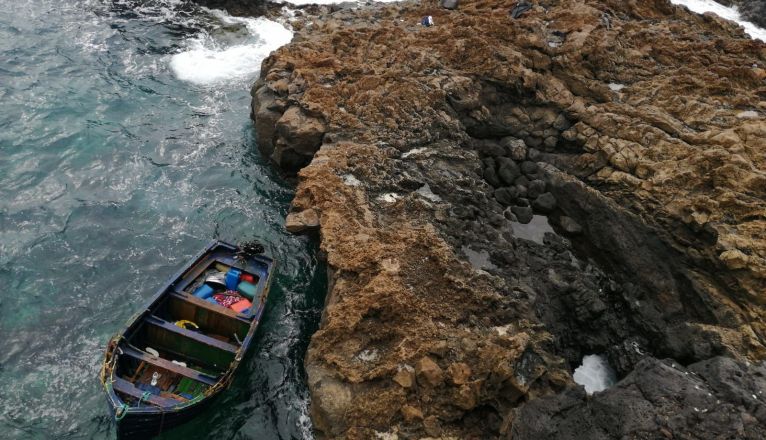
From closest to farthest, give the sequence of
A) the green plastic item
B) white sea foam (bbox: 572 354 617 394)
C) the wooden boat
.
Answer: the wooden boat, white sea foam (bbox: 572 354 617 394), the green plastic item

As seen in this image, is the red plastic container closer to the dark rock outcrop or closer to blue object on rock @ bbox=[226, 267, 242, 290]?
blue object on rock @ bbox=[226, 267, 242, 290]

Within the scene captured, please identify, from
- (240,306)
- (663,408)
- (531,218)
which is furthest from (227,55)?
(663,408)

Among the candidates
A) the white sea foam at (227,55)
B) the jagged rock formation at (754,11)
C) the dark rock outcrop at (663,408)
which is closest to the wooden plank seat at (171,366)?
the dark rock outcrop at (663,408)

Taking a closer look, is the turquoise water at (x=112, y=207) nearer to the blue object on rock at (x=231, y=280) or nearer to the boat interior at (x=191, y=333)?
the boat interior at (x=191, y=333)

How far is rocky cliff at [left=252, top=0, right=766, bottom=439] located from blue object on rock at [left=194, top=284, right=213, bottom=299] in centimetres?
387

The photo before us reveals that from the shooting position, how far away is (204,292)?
1680cm

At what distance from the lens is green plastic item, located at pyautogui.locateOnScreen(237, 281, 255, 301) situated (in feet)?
56.3

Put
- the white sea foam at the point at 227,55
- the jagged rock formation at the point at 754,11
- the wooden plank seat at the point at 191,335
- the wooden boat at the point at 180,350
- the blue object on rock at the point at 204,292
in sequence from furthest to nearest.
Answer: the jagged rock formation at the point at 754,11
the white sea foam at the point at 227,55
the blue object on rock at the point at 204,292
the wooden plank seat at the point at 191,335
the wooden boat at the point at 180,350

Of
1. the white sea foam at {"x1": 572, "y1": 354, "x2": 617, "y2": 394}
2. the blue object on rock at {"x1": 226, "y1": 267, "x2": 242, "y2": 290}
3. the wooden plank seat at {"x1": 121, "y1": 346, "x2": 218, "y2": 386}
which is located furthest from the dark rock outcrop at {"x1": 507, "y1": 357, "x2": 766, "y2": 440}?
the blue object on rock at {"x1": 226, "y1": 267, "x2": 242, "y2": 290}

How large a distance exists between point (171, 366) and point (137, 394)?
53.1 inches

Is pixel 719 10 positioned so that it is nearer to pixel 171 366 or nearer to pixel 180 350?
pixel 180 350

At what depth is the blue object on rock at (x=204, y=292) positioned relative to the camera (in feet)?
54.9

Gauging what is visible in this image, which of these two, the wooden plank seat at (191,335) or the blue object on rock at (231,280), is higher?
the wooden plank seat at (191,335)

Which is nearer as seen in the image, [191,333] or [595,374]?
[191,333]
